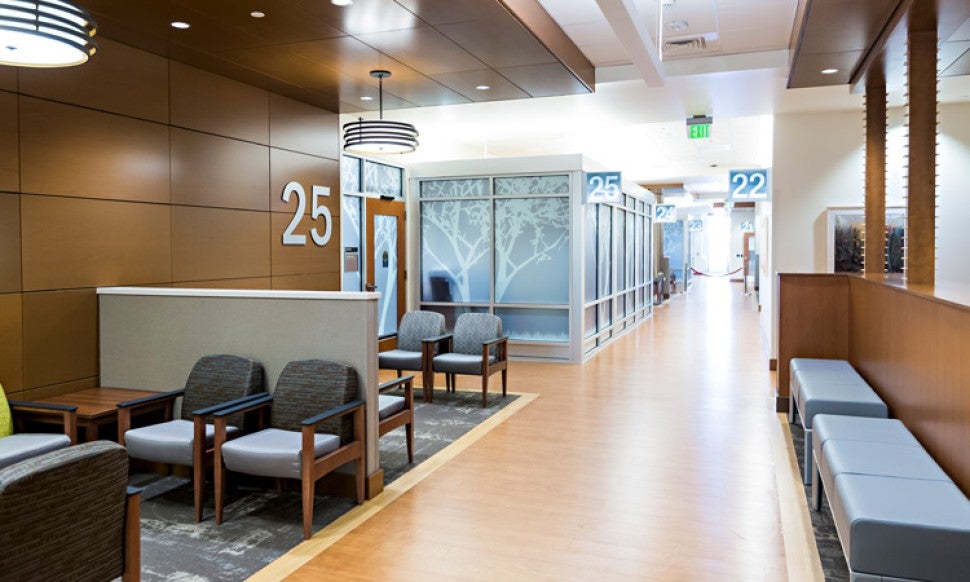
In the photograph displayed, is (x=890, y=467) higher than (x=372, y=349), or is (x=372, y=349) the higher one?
(x=372, y=349)

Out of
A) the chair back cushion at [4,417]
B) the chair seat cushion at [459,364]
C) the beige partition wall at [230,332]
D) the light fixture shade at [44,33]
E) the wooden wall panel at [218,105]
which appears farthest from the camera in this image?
the chair seat cushion at [459,364]

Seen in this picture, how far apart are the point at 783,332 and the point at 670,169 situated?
11489 millimetres

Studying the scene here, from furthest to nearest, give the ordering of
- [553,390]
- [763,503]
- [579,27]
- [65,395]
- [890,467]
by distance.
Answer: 1. [553,390]
2. [579,27]
3. [65,395]
4. [763,503]
5. [890,467]

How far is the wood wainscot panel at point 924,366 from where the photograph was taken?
10.7 feet

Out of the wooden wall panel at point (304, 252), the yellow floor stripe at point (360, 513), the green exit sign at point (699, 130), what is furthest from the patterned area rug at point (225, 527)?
the green exit sign at point (699, 130)

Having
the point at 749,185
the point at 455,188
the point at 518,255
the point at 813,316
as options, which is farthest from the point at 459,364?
the point at 749,185

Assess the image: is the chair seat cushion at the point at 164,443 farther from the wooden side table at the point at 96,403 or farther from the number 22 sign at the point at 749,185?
the number 22 sign at the point at 749,185

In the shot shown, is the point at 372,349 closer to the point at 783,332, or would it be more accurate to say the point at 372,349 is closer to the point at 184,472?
the point at 184,472

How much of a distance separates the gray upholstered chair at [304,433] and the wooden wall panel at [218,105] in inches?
106

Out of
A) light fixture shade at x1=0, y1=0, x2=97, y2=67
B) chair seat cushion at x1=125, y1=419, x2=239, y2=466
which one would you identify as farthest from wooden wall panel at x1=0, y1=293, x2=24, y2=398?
light fixture shade at x1=0, y1=0, x2=97, y2=67

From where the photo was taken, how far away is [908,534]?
2.62 meters

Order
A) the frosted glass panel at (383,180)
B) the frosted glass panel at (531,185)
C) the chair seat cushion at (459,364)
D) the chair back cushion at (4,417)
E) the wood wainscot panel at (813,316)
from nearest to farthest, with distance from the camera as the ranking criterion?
1. the chair back cushion at (4,417)
2. the wood wainscot panel at (813,316)
3. the chair seat cushion at (459,364)
4. the frosted glass panel at (383,180)
5. the frosted glass panel at (531,185)

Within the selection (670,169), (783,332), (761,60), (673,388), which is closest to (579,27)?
(761,60)

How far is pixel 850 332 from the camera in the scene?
6559 millimetres
